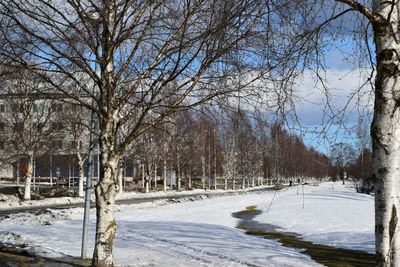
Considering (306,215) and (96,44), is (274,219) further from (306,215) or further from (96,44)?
(96,44)

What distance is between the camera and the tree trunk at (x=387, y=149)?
498 centimetres

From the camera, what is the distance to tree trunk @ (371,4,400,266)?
4977 millimetres

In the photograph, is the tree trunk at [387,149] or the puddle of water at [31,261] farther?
the puddle of water at [31,261]

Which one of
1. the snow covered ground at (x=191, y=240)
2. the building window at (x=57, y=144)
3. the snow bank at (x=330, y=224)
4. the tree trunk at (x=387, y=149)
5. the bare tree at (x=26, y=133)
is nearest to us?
the tree trunk at (x=387, y=149)

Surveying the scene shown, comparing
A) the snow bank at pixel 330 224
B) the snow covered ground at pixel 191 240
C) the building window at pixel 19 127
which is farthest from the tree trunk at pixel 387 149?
the building window at pixel 19 127

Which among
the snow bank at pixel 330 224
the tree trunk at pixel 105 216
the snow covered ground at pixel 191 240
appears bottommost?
the snow bank at pixel 330 224

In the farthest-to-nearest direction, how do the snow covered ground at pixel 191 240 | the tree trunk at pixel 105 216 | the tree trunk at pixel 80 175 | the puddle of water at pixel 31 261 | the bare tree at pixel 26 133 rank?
the tree trunk at pixel 80 175 < the bare tree at pixel 26 133 < the snow covered ground at pixel 191 240 < the puddle of water at pixel 31 261 < the tree trunk at pixel 105 216

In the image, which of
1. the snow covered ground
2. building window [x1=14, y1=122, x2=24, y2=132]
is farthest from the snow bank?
building window [x1=14, y1=122, x2=24, y2=132]

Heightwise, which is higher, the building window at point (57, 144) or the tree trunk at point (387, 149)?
the building window at point (57, 144)

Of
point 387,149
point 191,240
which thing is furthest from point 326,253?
point 387,149

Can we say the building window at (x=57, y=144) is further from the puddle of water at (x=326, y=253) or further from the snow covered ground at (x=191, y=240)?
the puddle of water at (x=326, y=253)

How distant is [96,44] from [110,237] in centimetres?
361

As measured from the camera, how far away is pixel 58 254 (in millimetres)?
11672

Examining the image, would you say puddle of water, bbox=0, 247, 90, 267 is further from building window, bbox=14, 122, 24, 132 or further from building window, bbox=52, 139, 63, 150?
building window, bbox=52, 139, 63, 150
